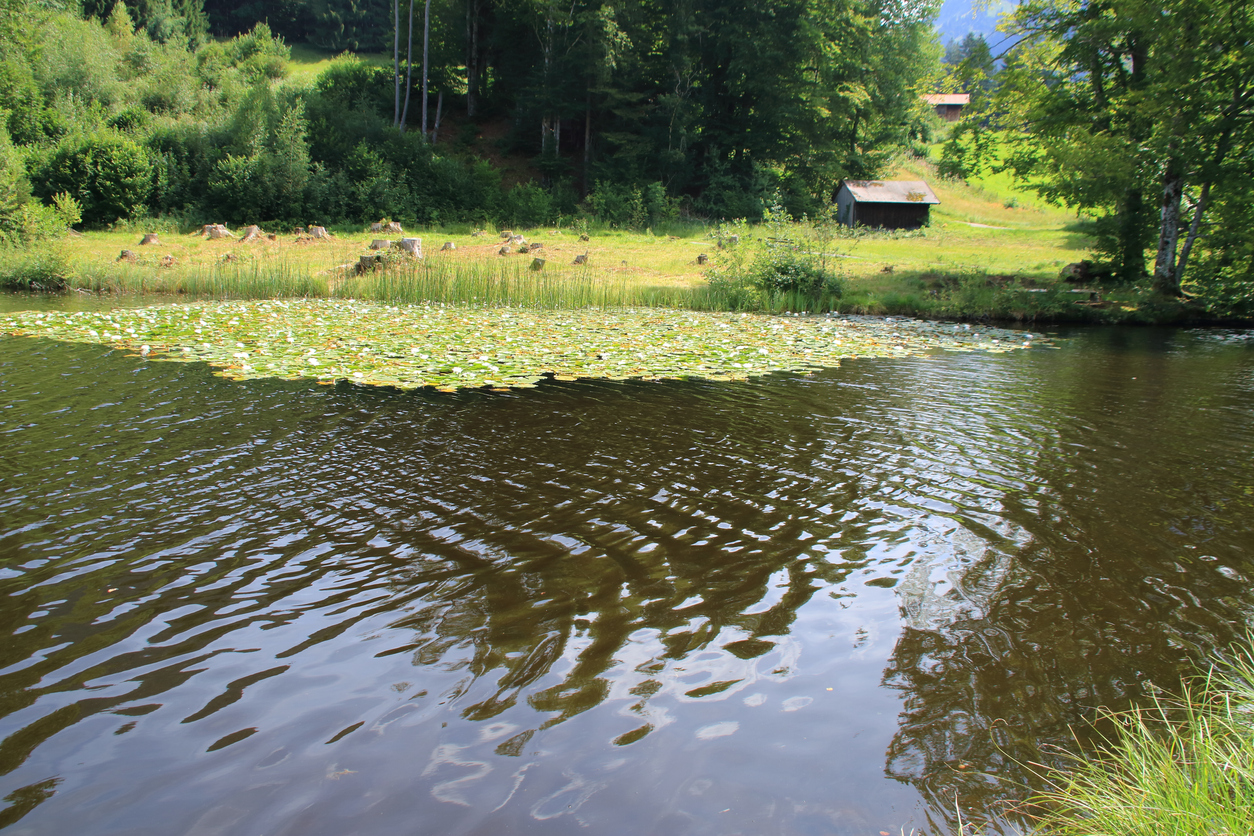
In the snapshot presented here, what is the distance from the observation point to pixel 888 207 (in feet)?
131

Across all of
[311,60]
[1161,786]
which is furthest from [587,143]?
[1161,786]

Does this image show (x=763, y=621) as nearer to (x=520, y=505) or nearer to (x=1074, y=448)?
(x=520, y=505)

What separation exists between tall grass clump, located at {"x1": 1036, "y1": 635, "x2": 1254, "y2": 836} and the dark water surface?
7.1 inches

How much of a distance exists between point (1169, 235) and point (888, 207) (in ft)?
73.1

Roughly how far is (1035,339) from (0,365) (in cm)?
1706

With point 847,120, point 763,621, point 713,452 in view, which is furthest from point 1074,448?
point 847,120

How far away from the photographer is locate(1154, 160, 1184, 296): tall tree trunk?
59.8 ft

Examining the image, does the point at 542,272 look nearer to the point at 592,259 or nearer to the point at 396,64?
the point at 592,259

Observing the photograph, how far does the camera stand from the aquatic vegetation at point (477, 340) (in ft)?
30.0

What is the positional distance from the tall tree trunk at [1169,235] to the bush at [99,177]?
1366 inches

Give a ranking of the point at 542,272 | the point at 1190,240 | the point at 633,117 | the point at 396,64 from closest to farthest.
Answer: the point at 542,272 < the point at 1190,240 < the point at 633,117 < the point at 396,64

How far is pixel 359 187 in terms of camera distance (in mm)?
32375

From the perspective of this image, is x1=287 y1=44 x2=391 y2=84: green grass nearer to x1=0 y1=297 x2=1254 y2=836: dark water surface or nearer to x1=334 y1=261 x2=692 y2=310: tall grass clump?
x1=334 y1=261 x2=692 y2=310: tall grass clump

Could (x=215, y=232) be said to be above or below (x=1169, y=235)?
below
